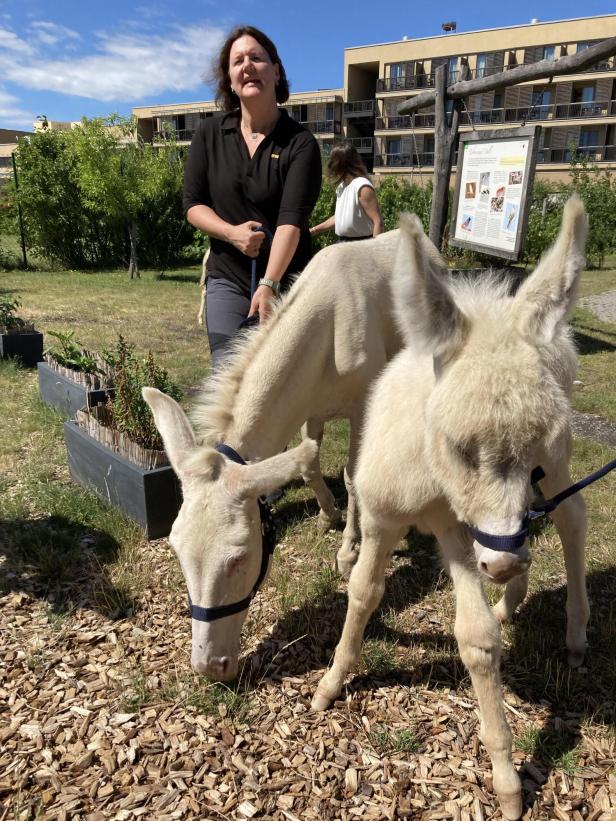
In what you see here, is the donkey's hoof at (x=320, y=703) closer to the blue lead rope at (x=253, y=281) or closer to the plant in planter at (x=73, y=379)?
the blue lead rope at (x=253, y=281)

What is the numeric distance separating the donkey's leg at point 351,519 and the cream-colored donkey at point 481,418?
1.38 m

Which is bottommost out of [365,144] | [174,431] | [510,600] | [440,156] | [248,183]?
[510,600]

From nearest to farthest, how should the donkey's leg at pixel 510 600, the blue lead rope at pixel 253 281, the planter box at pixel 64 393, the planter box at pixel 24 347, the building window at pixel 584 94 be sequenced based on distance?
the donkey's leg at pixel 510 600, the blue lead rope at pixel 253 281, the planter box at pixel 64 393, the planter box at pixel 24 347, the building window at pixel 584 94

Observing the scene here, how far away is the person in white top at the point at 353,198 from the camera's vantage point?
554 cm

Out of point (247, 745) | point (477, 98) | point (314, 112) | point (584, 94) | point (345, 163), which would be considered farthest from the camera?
point (314, 112)

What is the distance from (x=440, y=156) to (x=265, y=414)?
Answer: 7423 millimetres

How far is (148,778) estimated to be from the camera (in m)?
2.38

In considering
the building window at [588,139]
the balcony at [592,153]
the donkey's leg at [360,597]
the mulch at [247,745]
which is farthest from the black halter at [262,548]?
the building window at [588,139]

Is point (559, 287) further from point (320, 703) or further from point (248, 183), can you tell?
point (248, 183)

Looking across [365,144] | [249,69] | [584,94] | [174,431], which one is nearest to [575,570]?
[174,431]

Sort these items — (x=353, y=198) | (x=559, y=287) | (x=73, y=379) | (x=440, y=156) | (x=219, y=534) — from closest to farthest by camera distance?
(x=559, y=287)
(x=219, y=534)
(x=353, y=198)
(x=73, y=379)
(x=440, y=156)

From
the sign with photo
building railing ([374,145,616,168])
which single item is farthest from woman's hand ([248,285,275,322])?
building railing ([374,145,616,168])

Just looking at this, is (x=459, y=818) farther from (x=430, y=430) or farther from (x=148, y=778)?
(x=430, y=430)

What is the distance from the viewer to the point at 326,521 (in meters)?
4.46
